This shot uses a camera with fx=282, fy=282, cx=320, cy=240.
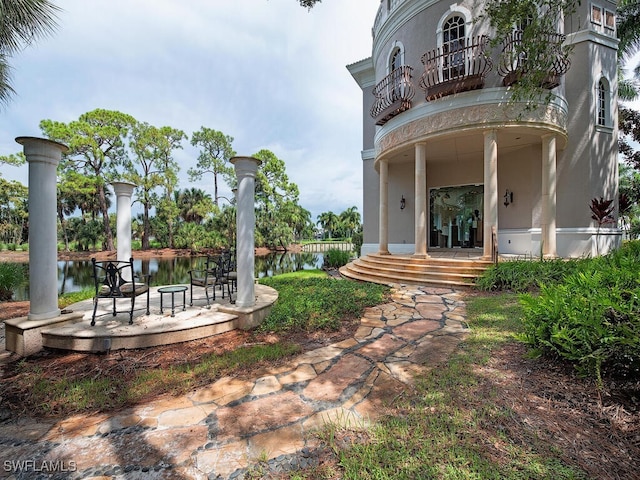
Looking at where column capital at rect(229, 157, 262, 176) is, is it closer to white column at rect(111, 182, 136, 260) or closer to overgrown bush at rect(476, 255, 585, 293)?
white column at rect(111, 182, 136, 260)

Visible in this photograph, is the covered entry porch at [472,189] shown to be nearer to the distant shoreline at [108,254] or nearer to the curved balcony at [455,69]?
the curved balcony at [455,69]

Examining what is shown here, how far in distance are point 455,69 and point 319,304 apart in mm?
7895

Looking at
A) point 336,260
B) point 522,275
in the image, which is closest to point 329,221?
point 336,260

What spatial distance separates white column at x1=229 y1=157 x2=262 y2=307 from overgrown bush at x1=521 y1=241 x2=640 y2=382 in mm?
3652

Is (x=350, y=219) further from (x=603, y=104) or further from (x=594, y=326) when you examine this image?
(x=594, y=326)

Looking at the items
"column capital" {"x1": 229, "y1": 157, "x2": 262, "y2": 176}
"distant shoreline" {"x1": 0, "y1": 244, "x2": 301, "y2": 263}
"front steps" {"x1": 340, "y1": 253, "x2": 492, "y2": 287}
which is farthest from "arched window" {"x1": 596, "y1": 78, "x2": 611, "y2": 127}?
"distant shoreline" {"x1": 0, "y1": 244, "x2": 301, "y2": 263}

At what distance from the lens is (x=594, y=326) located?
7.51ft

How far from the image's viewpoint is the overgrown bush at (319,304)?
14.4 ft

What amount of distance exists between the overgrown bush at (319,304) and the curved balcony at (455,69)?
5.92 m

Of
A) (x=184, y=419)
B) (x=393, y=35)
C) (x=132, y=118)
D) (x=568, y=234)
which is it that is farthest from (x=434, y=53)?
(x=132, y=118)

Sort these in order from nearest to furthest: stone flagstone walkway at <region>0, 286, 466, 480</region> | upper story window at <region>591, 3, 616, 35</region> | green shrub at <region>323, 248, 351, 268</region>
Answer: stone flagstone walkway at <region>0, 286, 466, 480</region>
upper story window at <region>591, 3, 616, 35</region>
green shrub at <region>323, 248, 351, 268</region>

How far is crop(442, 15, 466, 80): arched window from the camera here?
8.13 m

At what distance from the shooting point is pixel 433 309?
5.23 metres

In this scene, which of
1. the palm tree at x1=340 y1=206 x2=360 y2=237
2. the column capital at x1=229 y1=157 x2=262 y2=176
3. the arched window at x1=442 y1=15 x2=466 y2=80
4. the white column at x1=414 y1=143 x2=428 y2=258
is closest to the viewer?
the column capital at x1=229 y1=157 x2=262 y2=176
